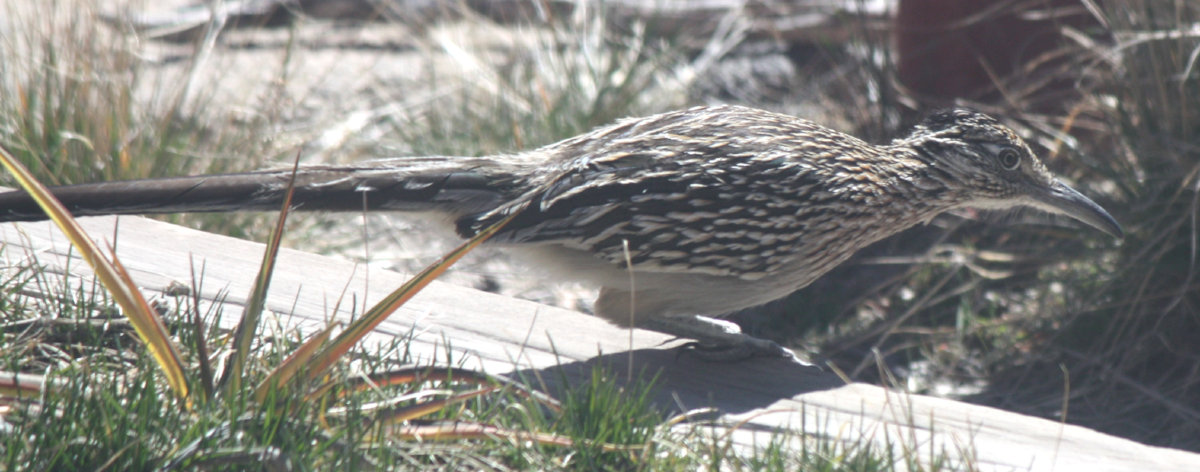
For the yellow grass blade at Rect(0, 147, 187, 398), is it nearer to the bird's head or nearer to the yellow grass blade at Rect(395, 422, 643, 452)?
the yellow grass blade at Rect(395, 422, 643, 452)

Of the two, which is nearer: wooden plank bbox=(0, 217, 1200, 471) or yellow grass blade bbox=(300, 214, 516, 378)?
yellow grass blade bbox=(300, 214, 516, 378)

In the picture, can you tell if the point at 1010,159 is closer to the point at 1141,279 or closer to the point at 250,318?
the point at 1141,279

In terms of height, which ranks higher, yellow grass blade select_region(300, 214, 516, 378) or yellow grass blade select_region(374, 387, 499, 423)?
yellow grass blade select_region(300, 214, 516, 378)

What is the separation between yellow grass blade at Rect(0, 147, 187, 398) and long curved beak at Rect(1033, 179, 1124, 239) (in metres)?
2.95

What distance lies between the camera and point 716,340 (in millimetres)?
3666

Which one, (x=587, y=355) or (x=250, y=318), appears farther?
(x=587, y=355)

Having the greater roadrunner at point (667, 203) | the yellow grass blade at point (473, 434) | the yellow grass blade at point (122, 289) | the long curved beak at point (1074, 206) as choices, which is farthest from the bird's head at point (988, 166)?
the yellow grass blade at point (122, 289)

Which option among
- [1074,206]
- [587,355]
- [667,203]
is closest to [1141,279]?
[1074,206]

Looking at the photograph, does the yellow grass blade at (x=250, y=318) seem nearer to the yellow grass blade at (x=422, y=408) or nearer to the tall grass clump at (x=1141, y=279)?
the yellow grass blade at (x=422, y=408)

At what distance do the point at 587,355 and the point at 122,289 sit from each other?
134cm

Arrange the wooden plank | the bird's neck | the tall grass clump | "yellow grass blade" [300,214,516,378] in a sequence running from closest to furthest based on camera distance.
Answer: "yellow grass blade" [300,214,516,378]
the wooden plank
the bird's neck
the tall grass clump

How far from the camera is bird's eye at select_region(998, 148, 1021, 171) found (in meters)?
4.14

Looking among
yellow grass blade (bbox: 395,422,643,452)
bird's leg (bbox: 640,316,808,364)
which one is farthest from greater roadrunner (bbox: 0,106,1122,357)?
yellow grass blade (bbox: 395,422,643,452)

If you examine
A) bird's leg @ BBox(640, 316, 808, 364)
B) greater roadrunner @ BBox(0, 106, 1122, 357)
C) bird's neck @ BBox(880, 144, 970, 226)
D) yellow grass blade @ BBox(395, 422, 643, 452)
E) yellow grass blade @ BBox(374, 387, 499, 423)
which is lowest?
yellow grass blade @ BBox(395, 422, 643, 452)
